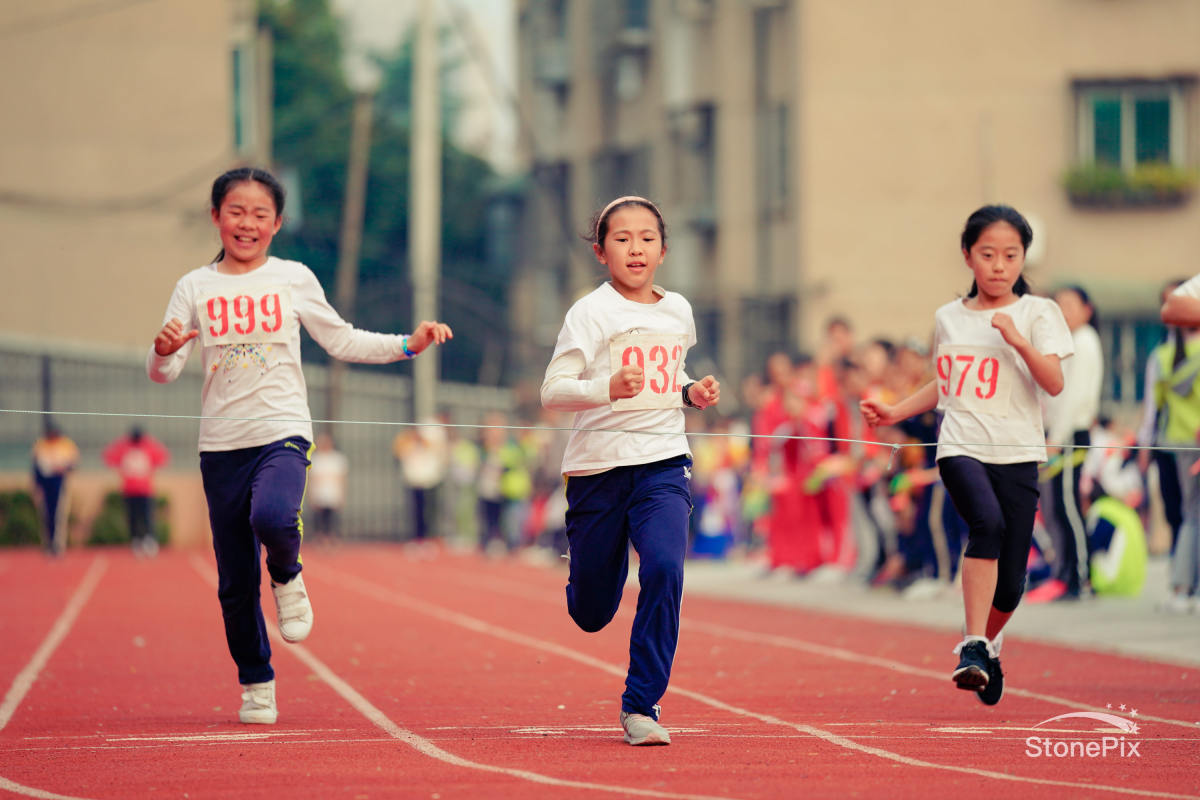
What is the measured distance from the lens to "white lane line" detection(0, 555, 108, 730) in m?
8.96

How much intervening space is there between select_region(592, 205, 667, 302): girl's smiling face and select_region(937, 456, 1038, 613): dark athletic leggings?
1.51 m

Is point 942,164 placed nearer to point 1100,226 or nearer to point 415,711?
point 1100,226

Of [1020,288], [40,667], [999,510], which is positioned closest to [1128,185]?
[40,667]

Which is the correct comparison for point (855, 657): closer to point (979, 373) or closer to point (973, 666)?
point (979, 373)

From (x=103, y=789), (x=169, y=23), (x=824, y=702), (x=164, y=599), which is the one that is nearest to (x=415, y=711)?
(x=824, y=702)

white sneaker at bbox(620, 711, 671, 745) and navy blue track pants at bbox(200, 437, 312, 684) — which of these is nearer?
white sneaker at bbox(620, 711, 671, 745)

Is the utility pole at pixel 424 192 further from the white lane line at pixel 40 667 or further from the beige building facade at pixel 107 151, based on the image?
the white lane line at pixel 40 667

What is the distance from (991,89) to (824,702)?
2187 cm

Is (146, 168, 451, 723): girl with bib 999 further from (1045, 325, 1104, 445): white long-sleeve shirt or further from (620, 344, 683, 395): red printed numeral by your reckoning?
(1045, 325, 1104, 445): white long-sleeve shirt

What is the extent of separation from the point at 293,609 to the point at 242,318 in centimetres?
115

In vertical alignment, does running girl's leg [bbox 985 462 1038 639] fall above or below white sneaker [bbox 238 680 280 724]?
above

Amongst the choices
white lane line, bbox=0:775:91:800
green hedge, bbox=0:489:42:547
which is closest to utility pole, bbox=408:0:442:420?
green hedge, bbox=0:489:42:547

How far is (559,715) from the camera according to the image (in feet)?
26.7

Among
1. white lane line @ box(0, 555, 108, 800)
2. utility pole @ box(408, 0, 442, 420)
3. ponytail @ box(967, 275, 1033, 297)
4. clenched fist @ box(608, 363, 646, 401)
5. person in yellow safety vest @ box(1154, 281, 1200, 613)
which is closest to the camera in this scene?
white lane line @ box(0, 555, 108, 800)
